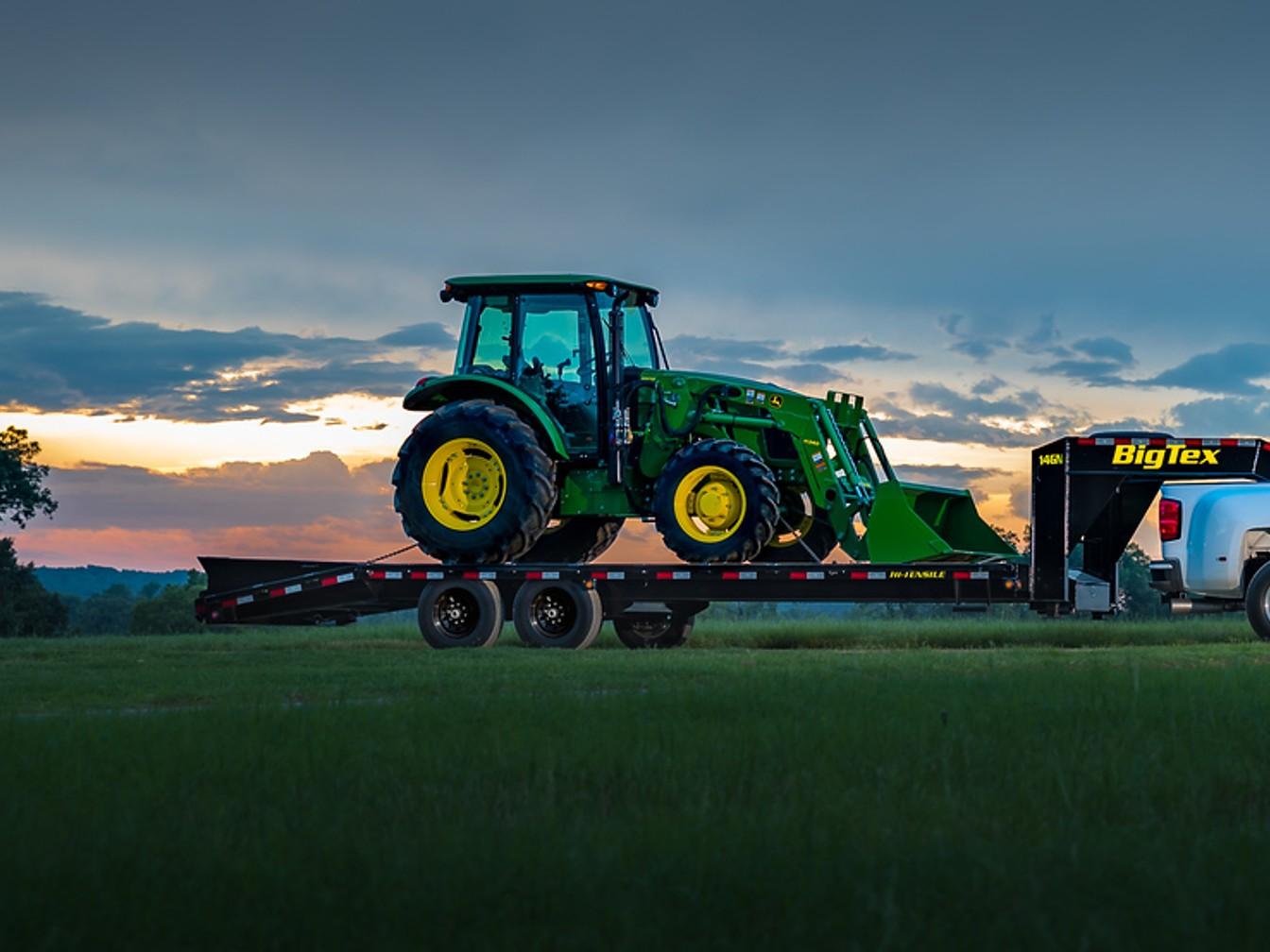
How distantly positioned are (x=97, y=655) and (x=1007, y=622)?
1356 centimetres

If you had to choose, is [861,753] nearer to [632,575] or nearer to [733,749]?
[733,749]

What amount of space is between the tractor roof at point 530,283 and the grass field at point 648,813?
7.84 meters

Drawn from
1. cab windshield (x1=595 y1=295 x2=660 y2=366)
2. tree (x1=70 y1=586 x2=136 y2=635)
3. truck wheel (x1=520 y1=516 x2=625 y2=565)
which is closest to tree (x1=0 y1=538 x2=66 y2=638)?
tree (x1=70 y1=586 x2=136 y2=635)

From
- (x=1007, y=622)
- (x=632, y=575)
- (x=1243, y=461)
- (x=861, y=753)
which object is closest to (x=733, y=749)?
(x=861, y=753)

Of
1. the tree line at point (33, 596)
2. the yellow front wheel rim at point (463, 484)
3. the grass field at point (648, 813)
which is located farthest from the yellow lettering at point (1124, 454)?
the tree line at point (33, 596)

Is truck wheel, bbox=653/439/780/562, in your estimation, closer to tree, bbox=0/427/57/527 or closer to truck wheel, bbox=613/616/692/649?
truck wheel, bbox=613/616/692/649

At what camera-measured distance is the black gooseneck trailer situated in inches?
784

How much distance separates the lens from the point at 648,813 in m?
7.73

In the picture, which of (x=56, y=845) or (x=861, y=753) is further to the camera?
(x=861, y=753)

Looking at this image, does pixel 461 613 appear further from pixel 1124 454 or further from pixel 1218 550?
pixel 1218 550

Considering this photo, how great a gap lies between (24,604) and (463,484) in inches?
1061

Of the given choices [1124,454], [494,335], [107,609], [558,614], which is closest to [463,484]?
[494,335]

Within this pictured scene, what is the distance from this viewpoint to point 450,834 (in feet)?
23.7

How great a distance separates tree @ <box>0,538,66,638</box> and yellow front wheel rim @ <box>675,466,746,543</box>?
91.8 ft
